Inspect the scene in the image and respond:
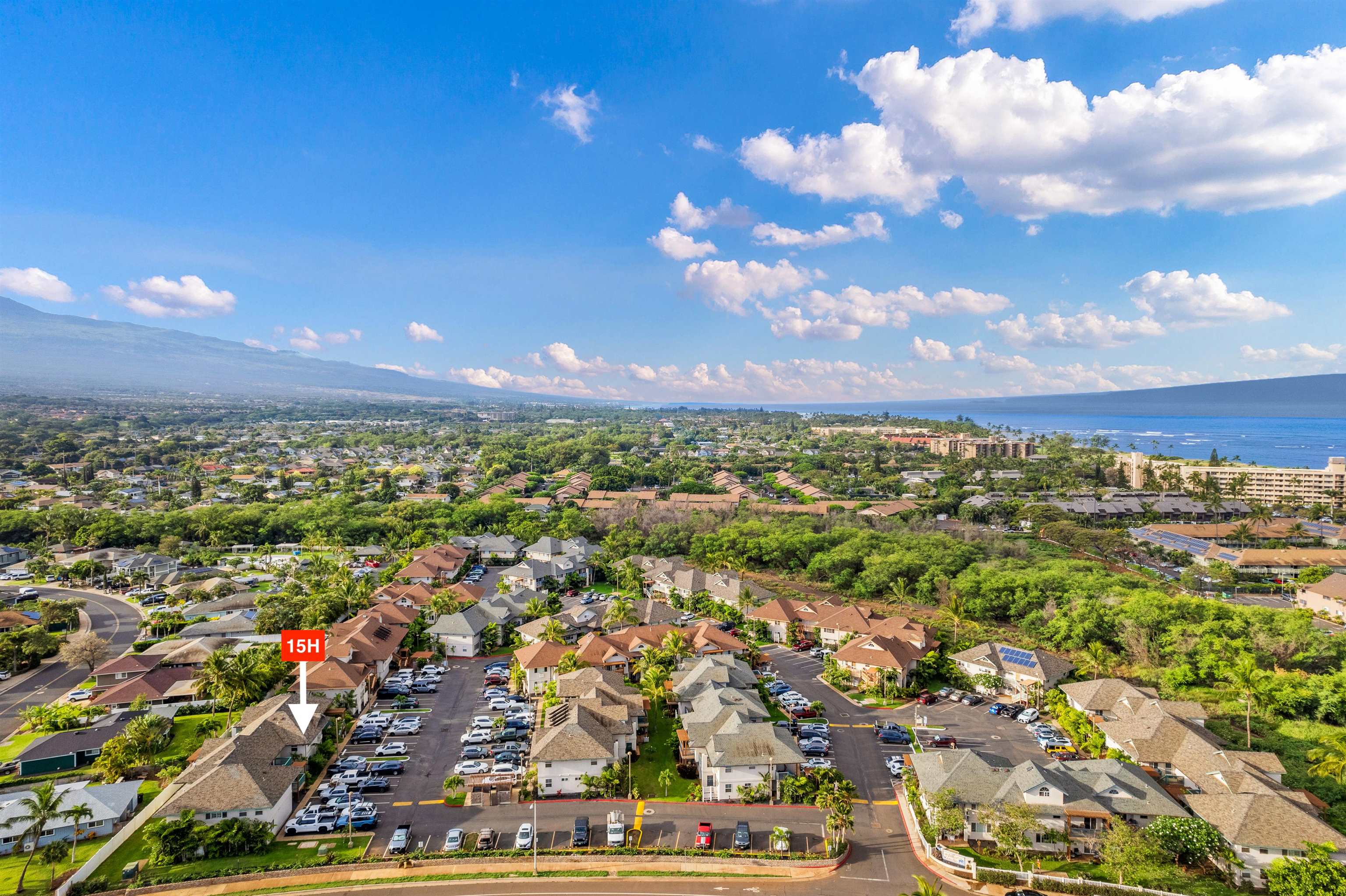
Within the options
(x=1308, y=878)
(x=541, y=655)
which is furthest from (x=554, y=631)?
(x=1308, y=878)

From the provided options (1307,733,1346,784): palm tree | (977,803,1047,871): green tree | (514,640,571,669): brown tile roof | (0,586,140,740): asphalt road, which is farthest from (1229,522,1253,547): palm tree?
(0,586,140,740): asphalt road

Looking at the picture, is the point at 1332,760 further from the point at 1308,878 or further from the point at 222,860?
the point at 222,860

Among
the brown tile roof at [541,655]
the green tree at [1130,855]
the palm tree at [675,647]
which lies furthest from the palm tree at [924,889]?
the brown tile roof at [541,655]

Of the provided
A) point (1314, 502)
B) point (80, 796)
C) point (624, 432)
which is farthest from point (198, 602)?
point (624, 432)

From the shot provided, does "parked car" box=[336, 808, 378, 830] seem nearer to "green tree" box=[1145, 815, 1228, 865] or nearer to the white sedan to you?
the white sedan

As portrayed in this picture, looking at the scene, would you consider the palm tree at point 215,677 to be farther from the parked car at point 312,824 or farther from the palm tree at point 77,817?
the parked car at point 312,824

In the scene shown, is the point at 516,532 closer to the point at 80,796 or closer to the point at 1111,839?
the point at 80,796
